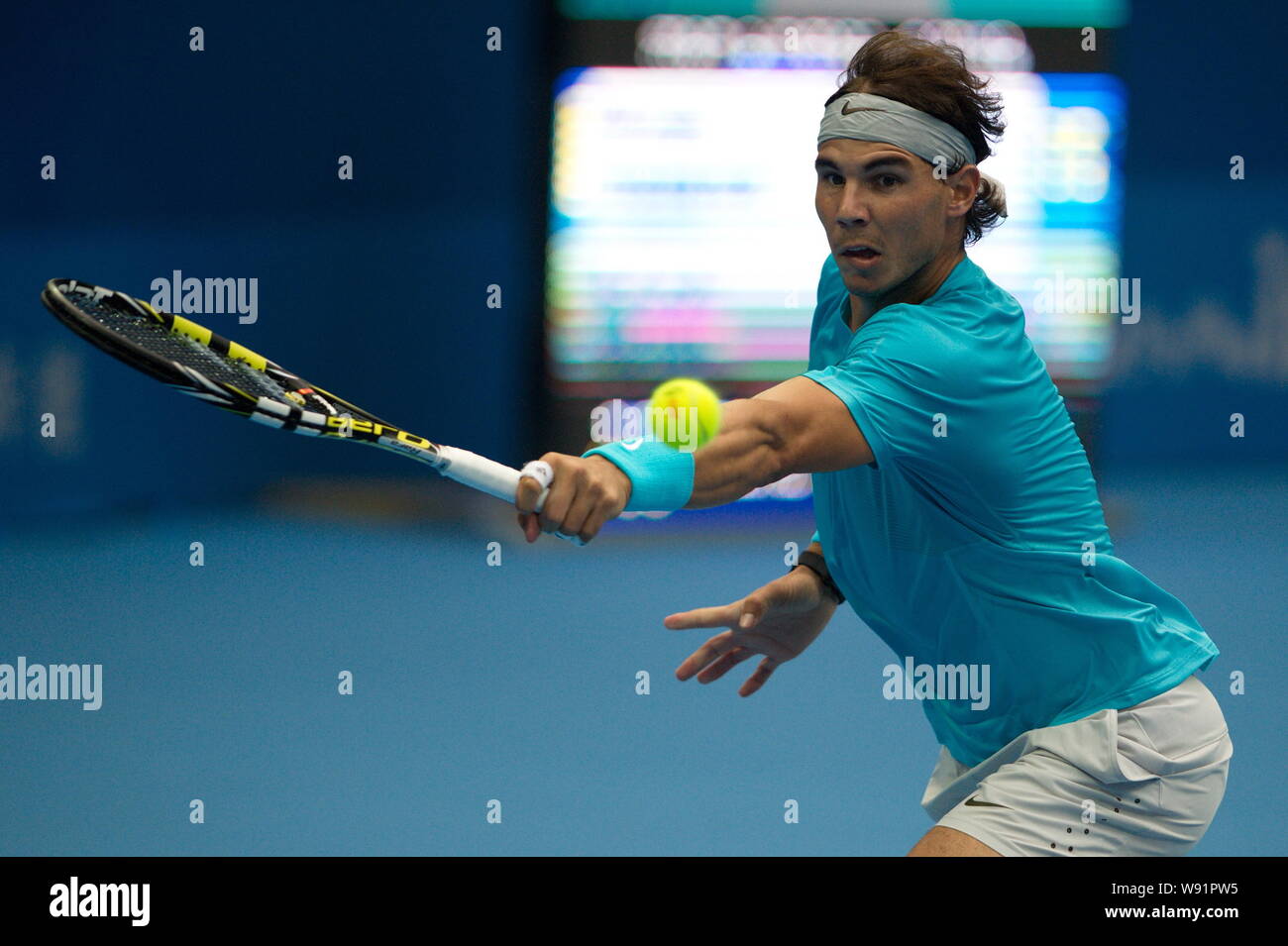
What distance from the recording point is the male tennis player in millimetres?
2273

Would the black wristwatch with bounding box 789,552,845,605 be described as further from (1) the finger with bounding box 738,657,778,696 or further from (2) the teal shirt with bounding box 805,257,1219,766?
(2) the teal shirt with bounding box 805,257,1219,766

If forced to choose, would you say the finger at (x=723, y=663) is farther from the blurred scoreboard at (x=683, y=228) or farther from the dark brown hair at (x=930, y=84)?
the blurred scoreboard at (x=683, y=228)

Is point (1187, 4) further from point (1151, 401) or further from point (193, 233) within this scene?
point (193, 233)

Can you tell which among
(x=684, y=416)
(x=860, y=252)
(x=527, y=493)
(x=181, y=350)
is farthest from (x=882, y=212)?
(x=181, y=350)

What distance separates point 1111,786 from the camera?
2359mm

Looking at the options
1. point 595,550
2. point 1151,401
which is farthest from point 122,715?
point 1151,401

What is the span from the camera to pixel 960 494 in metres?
2.35

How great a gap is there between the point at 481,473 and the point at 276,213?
8.00m

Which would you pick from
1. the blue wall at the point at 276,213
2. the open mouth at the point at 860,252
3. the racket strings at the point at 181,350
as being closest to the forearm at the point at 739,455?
the open mouth at the point at 860,252

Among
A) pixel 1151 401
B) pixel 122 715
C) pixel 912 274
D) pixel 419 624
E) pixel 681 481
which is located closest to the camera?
pixel 681 481

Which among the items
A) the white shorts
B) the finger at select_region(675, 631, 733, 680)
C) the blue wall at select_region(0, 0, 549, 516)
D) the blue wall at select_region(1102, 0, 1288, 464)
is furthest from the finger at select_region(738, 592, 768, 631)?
the blue wall at select_region(1102, 0, 1288, 464)

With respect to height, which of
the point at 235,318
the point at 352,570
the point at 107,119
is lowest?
the point at 352,570

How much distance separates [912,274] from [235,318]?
7.88 m

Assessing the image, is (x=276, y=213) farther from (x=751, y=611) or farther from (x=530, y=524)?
(x=530, y=524)
